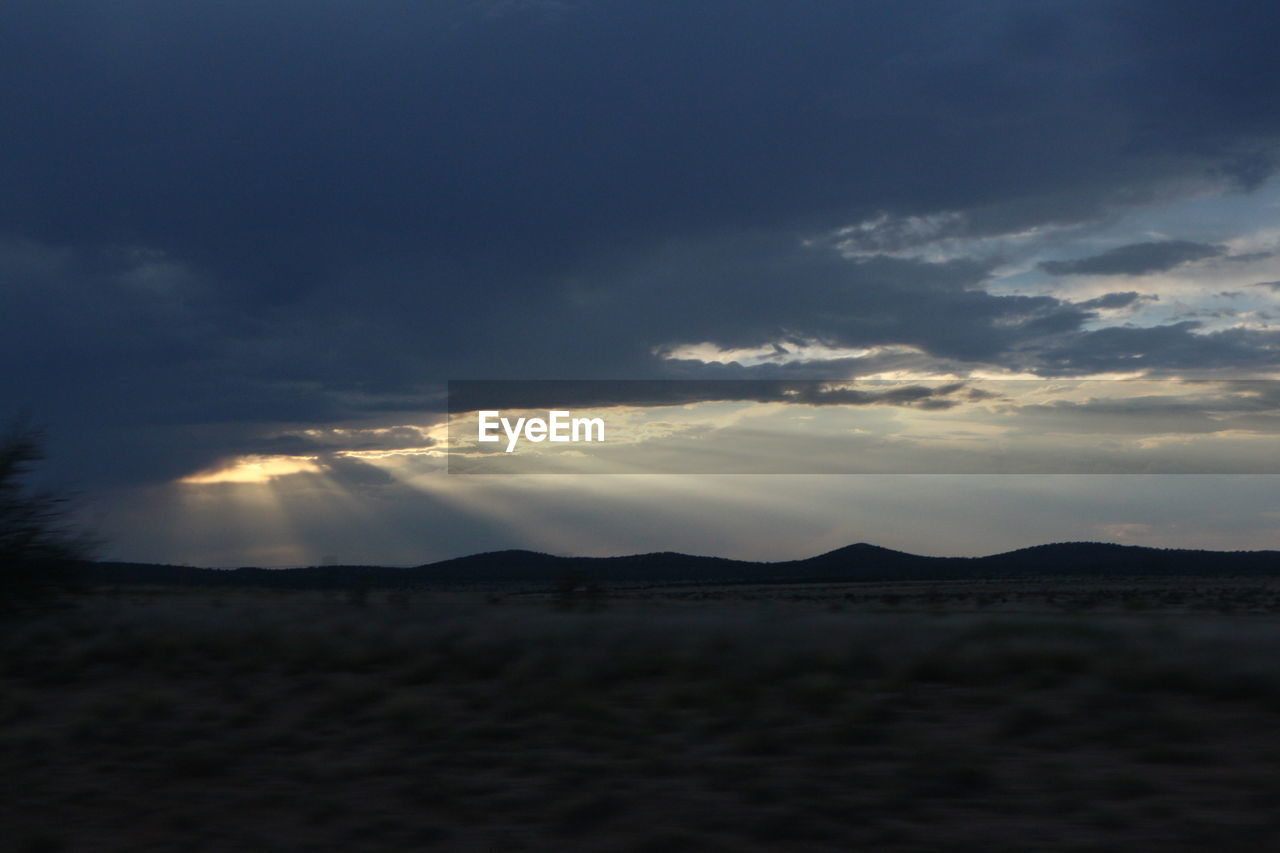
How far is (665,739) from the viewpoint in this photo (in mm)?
11516

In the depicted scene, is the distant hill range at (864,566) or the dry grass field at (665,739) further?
the distant hill range at (864,566)

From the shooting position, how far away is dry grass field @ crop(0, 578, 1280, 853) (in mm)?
9172

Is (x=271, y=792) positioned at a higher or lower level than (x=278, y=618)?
lower

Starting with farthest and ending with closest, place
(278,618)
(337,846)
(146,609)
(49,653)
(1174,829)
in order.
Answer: (146,609), (278,618), (49,653), (337,846), (1174,829)

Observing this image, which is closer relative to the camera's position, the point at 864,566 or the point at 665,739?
the point at 665,739

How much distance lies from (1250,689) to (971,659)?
2.96 m

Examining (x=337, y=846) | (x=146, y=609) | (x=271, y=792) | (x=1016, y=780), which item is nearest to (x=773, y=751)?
(x=1016, y=780)

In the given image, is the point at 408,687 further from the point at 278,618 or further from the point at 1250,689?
the point at 1250,689

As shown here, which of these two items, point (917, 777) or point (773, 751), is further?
point (773, 751)

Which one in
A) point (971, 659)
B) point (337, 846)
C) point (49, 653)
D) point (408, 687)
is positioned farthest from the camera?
point (49, 653)

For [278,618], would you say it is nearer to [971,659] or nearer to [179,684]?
[179,684]

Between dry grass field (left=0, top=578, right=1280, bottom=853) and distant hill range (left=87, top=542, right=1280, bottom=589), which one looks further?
distant hill range (left=87, top=542, right=1280, bottom=589)

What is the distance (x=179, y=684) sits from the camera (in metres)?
15.5

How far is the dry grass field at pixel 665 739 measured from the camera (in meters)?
9.17
